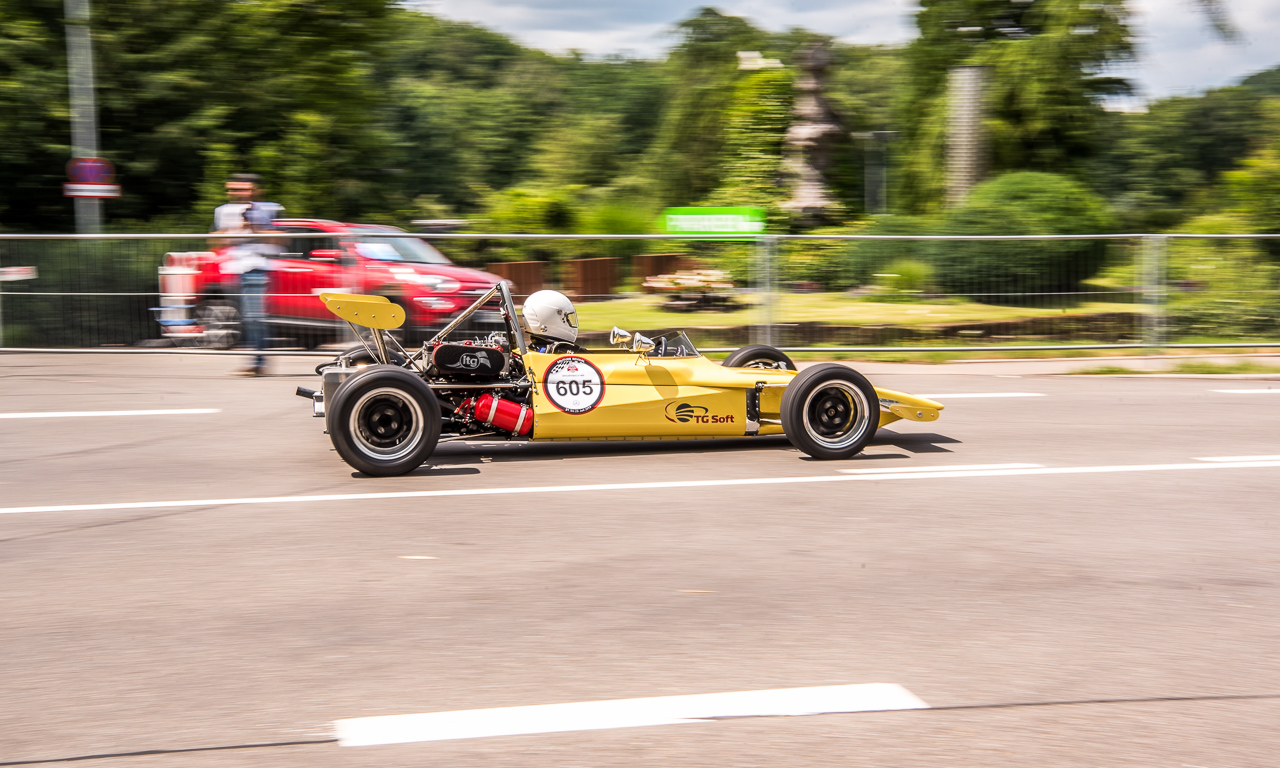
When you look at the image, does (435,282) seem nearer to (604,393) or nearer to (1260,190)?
(604,393)

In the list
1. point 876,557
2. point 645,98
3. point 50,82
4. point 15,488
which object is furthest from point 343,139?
point 645,98

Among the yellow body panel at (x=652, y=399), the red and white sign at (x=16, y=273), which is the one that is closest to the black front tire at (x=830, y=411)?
the yellow body panel at (x=652, y=399)

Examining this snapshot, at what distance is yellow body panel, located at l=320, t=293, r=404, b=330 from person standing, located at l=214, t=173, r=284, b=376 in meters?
4.67

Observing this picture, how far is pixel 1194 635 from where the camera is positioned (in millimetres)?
4582

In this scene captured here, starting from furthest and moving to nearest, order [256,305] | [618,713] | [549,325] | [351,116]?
[351,116] < [256,305] < [549,325] < [618,713]

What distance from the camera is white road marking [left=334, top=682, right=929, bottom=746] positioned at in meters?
3.63

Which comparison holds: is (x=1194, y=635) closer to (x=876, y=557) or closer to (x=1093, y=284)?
(x=876, y=557)

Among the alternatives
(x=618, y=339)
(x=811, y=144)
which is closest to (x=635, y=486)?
(x=618, y=339)

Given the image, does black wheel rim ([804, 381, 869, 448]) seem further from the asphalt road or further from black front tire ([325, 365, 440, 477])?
black front tire ([325, 365, 440, 477])

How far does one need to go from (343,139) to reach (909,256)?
52.7 feet

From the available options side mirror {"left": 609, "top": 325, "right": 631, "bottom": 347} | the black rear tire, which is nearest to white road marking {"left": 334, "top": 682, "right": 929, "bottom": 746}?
side mirror {"left": 609, "top": 325, "right": 631, "bottom": 347}

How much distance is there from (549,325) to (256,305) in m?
5.04

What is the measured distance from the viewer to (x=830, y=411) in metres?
7.83

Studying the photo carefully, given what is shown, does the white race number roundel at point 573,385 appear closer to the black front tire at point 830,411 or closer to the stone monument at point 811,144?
the black front tire at point 830,411
